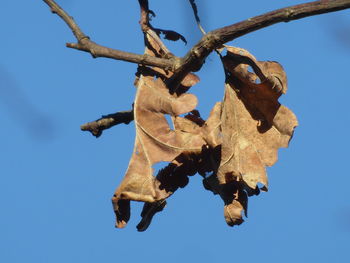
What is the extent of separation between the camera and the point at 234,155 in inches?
82.9

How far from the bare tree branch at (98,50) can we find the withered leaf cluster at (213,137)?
73 mm

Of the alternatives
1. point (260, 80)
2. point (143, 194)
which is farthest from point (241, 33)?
point (143, 194)

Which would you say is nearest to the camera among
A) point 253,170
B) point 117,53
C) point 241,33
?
point 241,33

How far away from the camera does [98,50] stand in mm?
1990

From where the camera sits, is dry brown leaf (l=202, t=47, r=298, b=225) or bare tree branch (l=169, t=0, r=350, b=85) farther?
dry brown leaf (l=202, t=47, r=298, b=225)

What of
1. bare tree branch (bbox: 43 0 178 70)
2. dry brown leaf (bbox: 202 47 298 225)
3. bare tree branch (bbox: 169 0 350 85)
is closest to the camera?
bare tree branch (bbox: 169 0 350 85)

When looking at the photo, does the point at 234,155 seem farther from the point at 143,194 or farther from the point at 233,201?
the point at 143,194

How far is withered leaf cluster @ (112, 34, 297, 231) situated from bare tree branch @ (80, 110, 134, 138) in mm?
71

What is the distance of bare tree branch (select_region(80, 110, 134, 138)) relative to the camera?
2158 mm

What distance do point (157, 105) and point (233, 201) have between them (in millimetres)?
334

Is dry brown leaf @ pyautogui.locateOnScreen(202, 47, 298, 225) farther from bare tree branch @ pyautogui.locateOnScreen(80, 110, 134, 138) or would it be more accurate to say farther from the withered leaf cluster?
bare tree branch @ pyautogui.locateOnScreen(80, 110, 134, 138)

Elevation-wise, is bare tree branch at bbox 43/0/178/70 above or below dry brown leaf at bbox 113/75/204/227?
above

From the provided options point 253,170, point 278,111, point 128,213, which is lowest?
point 128,213

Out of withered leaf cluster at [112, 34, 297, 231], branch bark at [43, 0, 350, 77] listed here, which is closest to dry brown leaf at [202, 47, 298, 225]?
withered leaf cluster at [112, 34, 297, 231]
